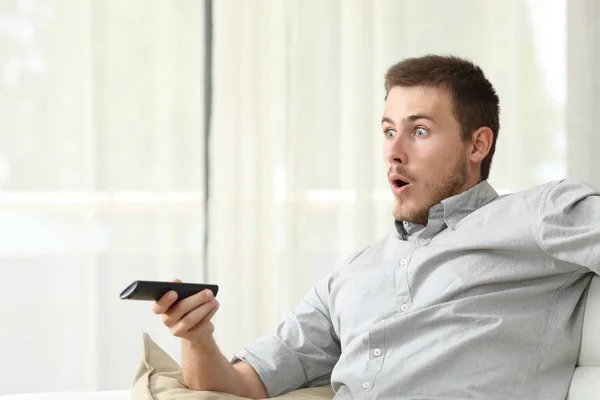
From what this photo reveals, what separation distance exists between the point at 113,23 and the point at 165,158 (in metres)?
0.48

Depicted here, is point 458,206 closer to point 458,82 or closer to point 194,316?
point 458,82

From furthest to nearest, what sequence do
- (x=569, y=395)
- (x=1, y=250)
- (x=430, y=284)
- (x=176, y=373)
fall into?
(x=1, y=250) < (x=176, y=373) < (x=430, y=284) < (x=569, y=395)

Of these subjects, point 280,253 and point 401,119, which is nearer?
point 401,119

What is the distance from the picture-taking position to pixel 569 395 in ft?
4.72

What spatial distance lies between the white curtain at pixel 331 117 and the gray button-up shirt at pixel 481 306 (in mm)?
1415

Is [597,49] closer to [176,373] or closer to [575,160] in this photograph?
[575,160]

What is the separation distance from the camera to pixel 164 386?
1.57 m

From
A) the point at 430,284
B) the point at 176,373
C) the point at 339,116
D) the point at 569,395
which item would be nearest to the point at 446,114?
the point at 430,284

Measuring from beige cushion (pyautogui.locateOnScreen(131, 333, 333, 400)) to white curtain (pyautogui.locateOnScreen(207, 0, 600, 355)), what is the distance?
1.31 m

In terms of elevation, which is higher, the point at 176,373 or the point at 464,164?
the point at 464,164

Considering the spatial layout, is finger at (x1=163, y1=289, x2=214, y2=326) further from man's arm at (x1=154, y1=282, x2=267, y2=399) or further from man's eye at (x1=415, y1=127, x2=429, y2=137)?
man's eye at (x1=415, y1=127, x2=429, y2=137)

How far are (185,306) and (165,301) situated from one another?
0.13ft

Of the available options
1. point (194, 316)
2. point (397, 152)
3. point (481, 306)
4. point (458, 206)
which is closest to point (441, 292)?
point (481, 306)

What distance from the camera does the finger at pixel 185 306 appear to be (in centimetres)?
145
